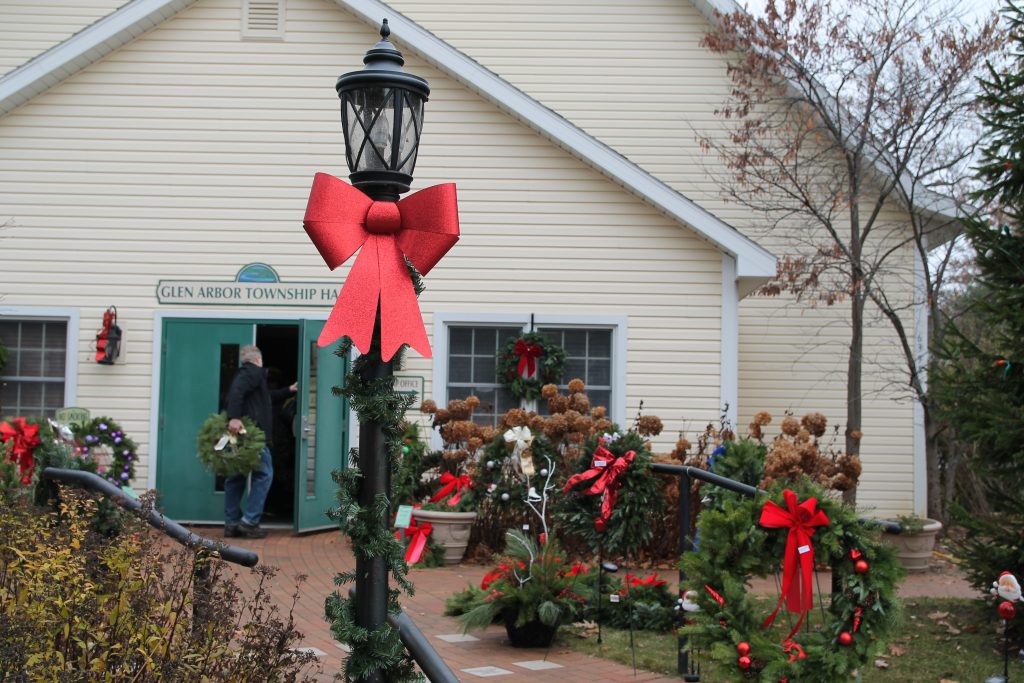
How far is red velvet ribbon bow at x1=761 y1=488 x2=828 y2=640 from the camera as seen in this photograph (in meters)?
4.92

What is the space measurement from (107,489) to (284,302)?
6508 mm

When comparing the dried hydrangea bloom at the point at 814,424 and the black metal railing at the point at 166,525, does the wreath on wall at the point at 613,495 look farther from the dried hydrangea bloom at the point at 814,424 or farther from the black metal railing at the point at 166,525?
the dried hydrangea bloom at the point at 814,424

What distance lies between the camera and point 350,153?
383cm

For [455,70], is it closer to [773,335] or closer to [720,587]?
[773,335]

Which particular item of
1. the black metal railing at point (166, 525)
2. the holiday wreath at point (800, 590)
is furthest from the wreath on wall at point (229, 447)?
the holiday wreath at point (800, 590)

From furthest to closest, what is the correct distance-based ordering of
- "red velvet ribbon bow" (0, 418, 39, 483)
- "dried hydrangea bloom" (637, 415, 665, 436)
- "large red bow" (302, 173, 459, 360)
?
"dried hydrangea bloom" (637, 415, 665, 436)
"red velvet ribbon bow" (0, 418, 39, 483)
"large red bow" (302, 173, 459, 360)

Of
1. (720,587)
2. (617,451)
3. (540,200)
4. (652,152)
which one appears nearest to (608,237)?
(540,200)

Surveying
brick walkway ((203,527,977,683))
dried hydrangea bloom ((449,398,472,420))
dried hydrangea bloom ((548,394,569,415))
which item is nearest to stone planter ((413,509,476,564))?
brick walkway ((203,527,977,683))

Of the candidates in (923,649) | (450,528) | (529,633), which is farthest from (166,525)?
(450,528)

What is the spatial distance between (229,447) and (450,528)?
8.11 ft

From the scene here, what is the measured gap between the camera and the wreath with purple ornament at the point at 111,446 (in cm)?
1088

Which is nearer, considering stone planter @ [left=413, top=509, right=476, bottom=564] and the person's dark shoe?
stone planter @ [left=413, top=509, right=476, bottom=564]

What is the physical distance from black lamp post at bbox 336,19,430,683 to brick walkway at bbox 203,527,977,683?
154 centimetres

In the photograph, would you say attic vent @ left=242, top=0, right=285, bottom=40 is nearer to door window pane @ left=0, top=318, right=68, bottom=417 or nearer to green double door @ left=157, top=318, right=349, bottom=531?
green double door @ left=157, top=318, right=349, bottom=531
